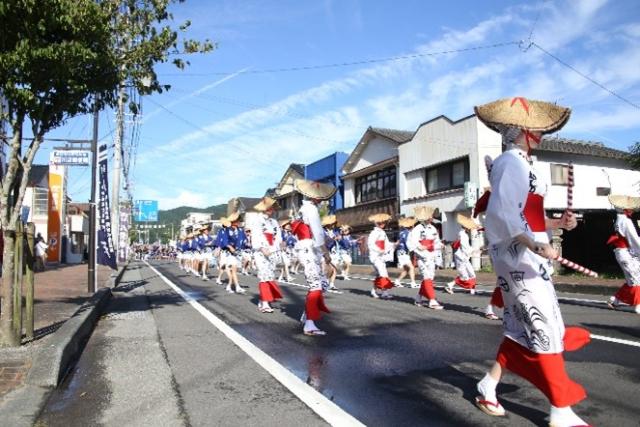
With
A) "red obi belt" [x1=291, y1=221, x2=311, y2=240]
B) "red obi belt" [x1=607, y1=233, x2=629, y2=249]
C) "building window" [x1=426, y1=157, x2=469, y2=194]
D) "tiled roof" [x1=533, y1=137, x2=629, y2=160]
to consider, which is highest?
"tiled roof" [x1=533, y1=137, x2=629, y2=160]

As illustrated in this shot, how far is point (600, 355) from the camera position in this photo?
5.91 metres

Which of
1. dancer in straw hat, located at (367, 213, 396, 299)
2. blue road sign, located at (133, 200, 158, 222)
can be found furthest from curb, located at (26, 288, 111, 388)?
blue road sign, located at (133, 200, 158, 222)

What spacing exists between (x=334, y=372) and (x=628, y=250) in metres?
6.77

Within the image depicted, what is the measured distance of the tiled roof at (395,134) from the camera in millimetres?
32706

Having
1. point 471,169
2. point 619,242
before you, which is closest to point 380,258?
point 619,242

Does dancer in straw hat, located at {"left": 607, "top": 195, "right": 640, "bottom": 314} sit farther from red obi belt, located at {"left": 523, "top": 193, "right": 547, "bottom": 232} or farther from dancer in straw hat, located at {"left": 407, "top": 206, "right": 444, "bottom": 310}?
red obi belt, located at {"left": 523, "top": 193, "right": 547, "bottom": 232}

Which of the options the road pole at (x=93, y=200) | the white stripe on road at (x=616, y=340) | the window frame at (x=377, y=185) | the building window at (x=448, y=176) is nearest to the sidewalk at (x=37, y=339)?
the road pole at (x=93, y=200)

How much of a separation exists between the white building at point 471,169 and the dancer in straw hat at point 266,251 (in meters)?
15.7

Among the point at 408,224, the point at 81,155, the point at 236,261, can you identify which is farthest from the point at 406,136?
the point at 81,155

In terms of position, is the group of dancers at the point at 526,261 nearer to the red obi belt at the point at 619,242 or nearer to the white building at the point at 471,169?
Answer: the red obi belt at the point at 619,242

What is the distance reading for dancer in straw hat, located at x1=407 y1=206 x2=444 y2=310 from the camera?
10.6m

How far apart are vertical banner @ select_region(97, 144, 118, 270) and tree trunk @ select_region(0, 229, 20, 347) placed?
29.7ft

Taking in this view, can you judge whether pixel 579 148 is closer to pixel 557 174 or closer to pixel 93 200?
pixel 557 174

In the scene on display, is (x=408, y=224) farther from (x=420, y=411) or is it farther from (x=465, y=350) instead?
(x=420, y=411)
